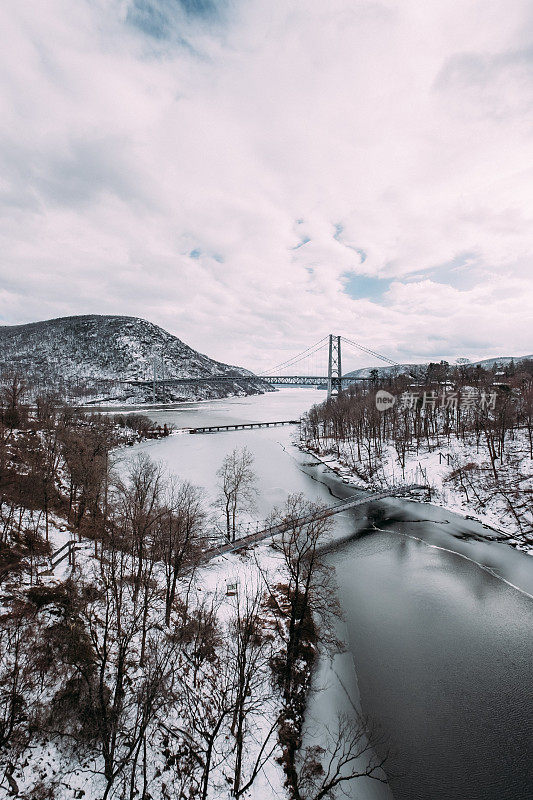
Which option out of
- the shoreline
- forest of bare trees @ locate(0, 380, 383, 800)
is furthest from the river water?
forest of bare trees @ locate(0, 380, 383, 800)

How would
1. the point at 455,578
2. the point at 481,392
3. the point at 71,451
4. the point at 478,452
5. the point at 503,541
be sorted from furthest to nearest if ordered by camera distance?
the point at 481,392 → the point at 478,452 → the point at 71,451 → the point at 503,541 → the point at 455,578

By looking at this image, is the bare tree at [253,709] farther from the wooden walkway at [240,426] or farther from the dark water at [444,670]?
the wooden walkway at [240,426]

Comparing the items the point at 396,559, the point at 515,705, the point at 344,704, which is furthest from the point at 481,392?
the point at 344,704

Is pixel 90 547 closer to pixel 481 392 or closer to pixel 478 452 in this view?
pixel 478 452

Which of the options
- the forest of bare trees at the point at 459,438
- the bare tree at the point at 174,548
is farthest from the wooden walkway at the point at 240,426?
the bare tree at the point at 174,548
